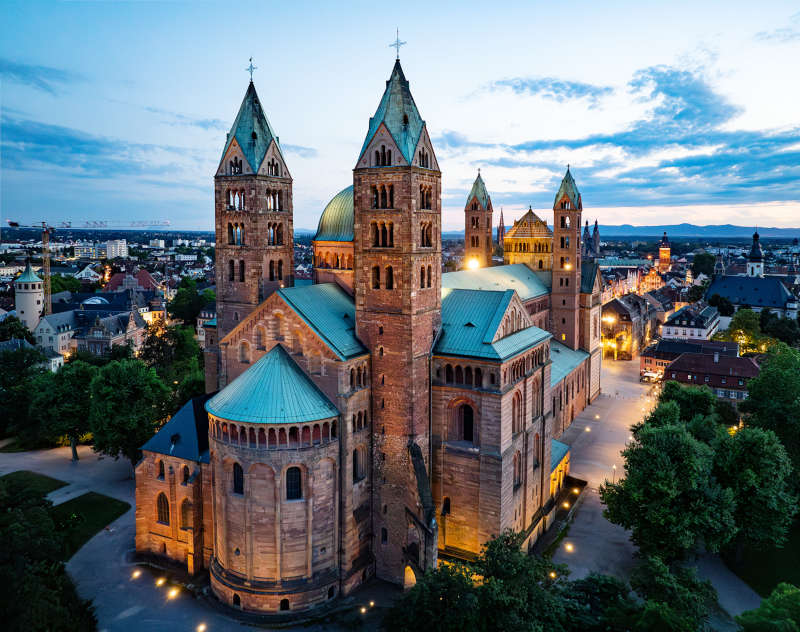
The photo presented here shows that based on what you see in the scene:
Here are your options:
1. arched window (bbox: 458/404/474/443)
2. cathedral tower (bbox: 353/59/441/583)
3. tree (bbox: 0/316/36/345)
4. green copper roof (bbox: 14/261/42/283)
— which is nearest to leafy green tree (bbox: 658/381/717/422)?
arched window (bbox: 458/404/474/443)

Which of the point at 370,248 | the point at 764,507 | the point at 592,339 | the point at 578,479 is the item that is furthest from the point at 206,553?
the point at 592,339

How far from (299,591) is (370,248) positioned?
26.0 metres

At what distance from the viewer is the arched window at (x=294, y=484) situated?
1658 inches

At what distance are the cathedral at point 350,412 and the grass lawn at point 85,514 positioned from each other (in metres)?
6.89

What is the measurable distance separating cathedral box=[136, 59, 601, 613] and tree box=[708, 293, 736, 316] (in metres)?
117

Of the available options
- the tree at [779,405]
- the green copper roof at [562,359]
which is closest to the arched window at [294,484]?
the green copper roof at [562,359]

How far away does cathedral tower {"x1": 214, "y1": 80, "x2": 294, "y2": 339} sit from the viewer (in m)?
51.5

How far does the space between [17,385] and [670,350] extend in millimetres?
105546

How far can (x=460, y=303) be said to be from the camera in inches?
2072

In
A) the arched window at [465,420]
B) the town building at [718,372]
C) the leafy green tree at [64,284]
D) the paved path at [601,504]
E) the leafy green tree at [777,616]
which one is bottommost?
the paved path at [601,504]

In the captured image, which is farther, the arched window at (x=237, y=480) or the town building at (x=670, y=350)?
the town building at (x=670, y=350)

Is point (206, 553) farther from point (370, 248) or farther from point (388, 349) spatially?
point (370, 248)

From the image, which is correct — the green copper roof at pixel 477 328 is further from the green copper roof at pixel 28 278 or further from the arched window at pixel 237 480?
the green copper roof at pixel 28 278

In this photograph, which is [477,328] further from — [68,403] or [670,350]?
[670,350]
